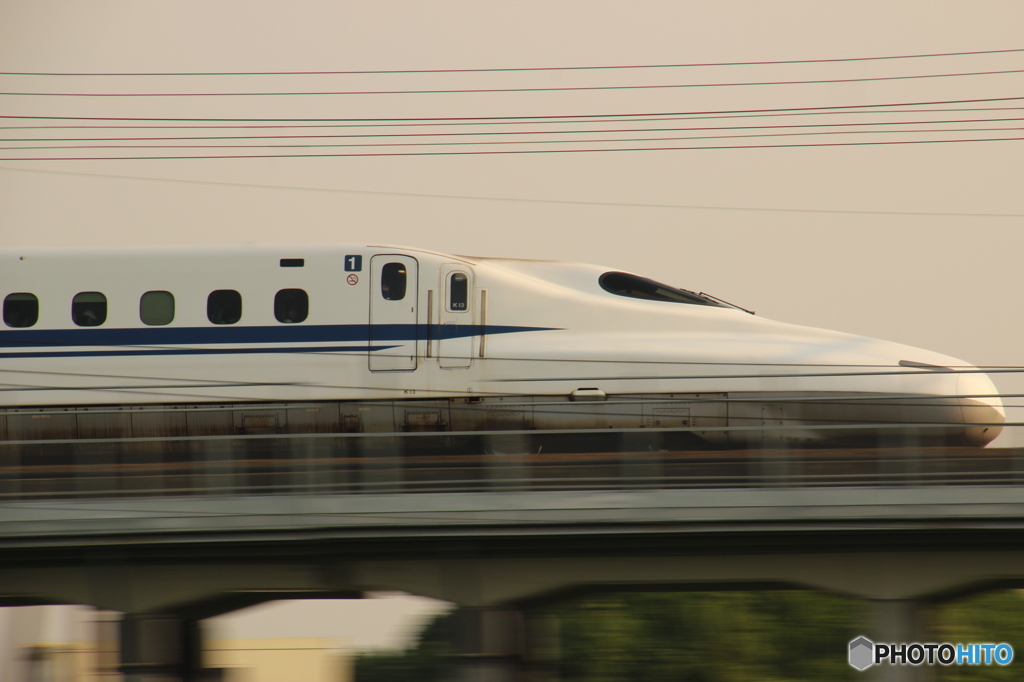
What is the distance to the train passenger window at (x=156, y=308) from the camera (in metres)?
11.3

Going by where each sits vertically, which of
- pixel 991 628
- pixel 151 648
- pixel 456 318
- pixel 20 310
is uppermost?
pixel 20 310

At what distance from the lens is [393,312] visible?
1136 cm

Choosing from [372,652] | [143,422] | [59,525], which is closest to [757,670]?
[372,652]

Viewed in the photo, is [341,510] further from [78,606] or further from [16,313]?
[16,313]

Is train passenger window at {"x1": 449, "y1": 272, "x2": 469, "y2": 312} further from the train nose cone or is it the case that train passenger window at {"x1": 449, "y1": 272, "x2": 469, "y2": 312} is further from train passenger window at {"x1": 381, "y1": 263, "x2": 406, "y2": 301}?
the train nose cone

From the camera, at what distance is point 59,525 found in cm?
738

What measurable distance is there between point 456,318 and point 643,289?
8.35 ft

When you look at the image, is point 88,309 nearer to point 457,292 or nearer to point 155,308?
point 155,308

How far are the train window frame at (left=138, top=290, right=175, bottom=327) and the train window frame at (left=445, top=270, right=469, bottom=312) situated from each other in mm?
3663

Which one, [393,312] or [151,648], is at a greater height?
[393,312]

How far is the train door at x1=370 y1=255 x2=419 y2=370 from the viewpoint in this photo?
37.0ft

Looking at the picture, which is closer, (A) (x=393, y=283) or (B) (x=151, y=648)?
(B) (x=151, y=648)

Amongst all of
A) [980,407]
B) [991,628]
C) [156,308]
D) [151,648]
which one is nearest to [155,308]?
[156,308]

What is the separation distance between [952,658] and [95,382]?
1024 centimetres
